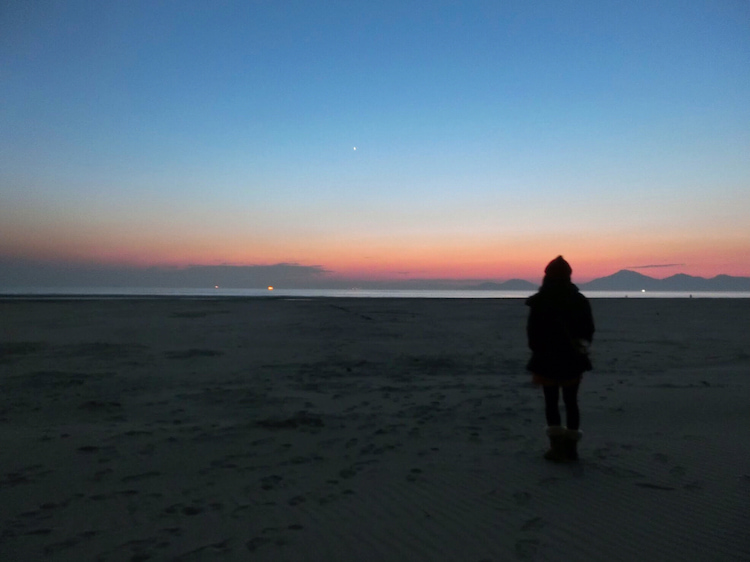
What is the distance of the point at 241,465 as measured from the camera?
5434 mm

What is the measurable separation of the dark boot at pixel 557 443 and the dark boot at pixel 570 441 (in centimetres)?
2

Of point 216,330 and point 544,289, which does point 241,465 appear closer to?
point 544,289

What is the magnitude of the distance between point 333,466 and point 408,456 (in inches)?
35.3

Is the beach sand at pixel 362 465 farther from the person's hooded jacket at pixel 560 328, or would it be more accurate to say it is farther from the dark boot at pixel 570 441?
the person's hooded jacket at pixel 560 328

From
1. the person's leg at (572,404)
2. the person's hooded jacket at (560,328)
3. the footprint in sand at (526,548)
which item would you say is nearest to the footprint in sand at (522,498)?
the footprint in sand at (526,548)

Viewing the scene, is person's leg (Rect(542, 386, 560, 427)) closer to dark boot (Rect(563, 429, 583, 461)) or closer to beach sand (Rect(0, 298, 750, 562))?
dark boot (Rect(563, 429, 583, 461))

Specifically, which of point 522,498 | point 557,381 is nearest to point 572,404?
point 557,381

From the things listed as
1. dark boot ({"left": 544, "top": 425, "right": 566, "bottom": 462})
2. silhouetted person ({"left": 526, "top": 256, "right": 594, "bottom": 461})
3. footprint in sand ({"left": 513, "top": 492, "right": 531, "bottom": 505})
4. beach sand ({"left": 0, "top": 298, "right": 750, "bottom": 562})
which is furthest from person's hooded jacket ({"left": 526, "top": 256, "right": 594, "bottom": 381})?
footprint in sand ({"left": 513, "top": 492, "right": 531, "bottom": 505})

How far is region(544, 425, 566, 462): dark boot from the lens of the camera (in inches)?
215

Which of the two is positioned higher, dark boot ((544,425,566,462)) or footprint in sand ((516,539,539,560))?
dark boot ((544,425,566,462))

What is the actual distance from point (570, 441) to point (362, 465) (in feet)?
7.59

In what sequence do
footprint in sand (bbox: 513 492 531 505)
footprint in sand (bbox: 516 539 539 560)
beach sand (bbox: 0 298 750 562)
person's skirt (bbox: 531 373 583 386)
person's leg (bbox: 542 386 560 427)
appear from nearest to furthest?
1. footprint in sand (bbox: 516 539 539 560)
2. beach sand (bbox: 0 298 750 562)
3. footprint in sand (bbox: 513 492 531 505)
4. person's skirt (bbox: 531 373 583 386)
5. person's leg (bbox: 542 386 560 427)

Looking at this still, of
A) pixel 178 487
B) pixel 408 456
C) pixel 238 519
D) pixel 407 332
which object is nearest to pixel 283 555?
pixel 238 519

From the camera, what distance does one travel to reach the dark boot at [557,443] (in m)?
5.45
